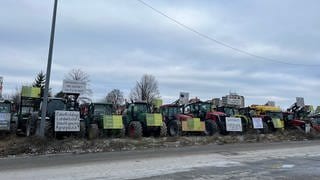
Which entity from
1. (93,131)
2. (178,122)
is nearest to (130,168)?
(93,131)

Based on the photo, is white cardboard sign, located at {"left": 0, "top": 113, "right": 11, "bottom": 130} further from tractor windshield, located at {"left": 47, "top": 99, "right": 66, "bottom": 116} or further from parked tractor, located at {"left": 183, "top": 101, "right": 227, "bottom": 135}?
parked tractor, located at {"left": 183, "top": 101, "right": 227, "bottom": 135}

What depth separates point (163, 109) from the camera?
36.2 metres

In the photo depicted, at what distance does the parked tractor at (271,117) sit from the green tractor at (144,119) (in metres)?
12.6

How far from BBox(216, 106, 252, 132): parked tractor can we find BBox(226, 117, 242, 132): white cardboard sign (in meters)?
1.13

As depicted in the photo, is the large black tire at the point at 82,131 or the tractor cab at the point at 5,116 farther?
the large black tire at the point at 82,131

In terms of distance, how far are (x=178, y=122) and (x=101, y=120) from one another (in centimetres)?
689

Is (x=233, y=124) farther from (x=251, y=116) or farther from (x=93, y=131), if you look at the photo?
(x=93, y=131)

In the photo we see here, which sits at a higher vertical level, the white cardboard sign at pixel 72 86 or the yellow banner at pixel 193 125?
the white cardboard sign at pixel 72 86

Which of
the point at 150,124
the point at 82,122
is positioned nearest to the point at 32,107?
the point at 82,122

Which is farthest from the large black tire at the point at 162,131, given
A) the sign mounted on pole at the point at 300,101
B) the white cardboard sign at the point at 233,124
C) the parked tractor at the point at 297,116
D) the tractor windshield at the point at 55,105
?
the sign mounted on pole at the point at 300,101

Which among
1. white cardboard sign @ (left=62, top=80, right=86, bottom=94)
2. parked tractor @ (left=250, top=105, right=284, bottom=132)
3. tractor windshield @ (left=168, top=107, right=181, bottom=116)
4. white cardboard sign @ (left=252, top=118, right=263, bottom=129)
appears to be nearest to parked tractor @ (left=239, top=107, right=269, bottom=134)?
white cardboard sign @ (left=252, top=118, right=263, bottom=129)

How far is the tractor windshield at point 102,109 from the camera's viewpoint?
29.8 metres

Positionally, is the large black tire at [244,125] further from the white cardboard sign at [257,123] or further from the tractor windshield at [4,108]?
the tractor windshield at [4,108]

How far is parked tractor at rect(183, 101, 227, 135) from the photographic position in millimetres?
35478
